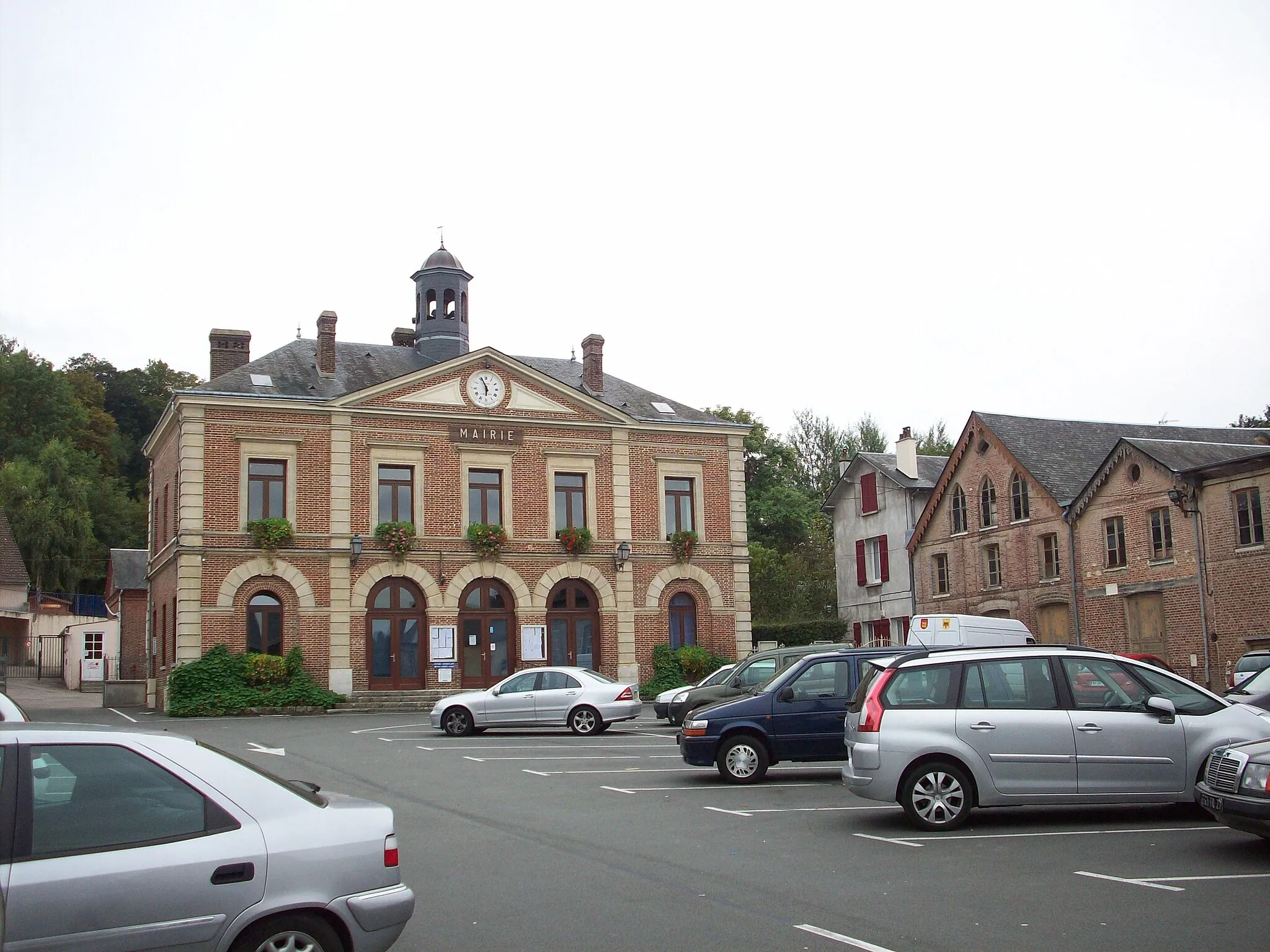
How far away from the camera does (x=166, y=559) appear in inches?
1362

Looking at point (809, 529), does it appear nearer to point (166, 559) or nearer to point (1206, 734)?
point (166, 559)

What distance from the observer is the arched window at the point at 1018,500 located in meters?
38.2

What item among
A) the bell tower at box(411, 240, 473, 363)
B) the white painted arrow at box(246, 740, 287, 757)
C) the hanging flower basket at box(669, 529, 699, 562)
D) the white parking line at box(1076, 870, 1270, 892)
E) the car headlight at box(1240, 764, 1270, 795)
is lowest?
the white parking line at box(1076, 870, 1270, 892)

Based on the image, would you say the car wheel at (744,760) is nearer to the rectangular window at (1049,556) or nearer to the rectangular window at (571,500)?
the rectangular window at (571,500)

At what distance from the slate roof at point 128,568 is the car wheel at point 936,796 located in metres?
42.1

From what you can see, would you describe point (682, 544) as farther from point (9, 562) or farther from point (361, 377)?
point (9, 562)

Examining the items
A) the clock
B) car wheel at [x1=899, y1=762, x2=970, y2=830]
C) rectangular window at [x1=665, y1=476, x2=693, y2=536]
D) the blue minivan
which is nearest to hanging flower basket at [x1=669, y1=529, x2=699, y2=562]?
rectangular window at [x1=665, y1=476, x2=693, y2=536]

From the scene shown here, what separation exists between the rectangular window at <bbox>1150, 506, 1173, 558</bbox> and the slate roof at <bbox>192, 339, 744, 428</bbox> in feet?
40.8

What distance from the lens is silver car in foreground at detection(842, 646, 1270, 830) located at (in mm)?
10789

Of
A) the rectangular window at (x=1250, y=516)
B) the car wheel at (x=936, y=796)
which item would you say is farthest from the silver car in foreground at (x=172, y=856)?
the rectangular window at (x=1250, y=516)

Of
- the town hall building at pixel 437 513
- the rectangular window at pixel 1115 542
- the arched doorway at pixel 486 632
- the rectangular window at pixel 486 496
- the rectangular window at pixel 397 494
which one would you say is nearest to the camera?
the town hall building at pixel 437 513

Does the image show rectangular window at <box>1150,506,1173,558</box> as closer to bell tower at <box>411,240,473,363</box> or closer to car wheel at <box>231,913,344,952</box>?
bell tower at <box>411,240,473,363</box>

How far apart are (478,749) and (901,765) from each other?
37.5ft

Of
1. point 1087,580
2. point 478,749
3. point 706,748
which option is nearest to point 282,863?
point 706,748
